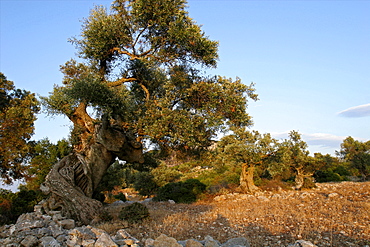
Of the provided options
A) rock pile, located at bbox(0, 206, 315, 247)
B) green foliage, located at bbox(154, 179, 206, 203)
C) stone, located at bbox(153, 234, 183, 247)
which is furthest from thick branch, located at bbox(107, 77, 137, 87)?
green foliage, located at bbox(154, 179, 206, 203)

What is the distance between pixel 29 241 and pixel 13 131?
15256mm

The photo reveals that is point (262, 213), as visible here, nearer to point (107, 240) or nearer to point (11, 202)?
point (107, 240)

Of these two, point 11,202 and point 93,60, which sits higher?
point 93,60

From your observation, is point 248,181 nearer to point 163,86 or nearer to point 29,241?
point 163,86

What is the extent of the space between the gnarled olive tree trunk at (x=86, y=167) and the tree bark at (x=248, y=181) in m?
12.0

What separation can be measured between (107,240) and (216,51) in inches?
413

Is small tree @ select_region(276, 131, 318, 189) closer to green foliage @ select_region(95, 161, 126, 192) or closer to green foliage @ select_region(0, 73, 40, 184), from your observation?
green foliage @ select_region(95, 161, 126, 192)

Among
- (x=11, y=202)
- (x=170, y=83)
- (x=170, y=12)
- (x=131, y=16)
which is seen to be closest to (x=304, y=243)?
(x=170, y=83)

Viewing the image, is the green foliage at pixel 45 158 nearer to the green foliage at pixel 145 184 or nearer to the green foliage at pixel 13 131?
the green foliage at pixel 13 131

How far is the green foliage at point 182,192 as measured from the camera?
20562mm

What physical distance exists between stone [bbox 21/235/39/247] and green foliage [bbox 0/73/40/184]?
12.2 meters

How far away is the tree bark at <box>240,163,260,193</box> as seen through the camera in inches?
882

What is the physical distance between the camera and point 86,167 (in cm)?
1259

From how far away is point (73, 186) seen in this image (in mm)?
11875
